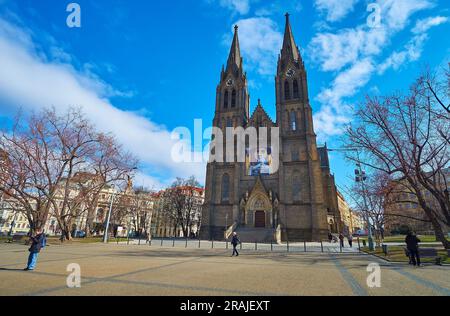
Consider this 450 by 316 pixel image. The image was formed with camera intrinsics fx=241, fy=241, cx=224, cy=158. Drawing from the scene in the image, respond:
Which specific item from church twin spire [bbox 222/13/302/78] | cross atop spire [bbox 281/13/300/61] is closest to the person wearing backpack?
church twin spire [bbox 222/13/302/78]

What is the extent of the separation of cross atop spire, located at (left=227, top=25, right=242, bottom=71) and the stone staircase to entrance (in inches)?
1306

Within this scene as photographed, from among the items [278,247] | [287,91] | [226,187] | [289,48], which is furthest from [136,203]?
[289,48]

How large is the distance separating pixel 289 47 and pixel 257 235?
36.8 m

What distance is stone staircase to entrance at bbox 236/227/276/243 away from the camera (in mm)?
32459

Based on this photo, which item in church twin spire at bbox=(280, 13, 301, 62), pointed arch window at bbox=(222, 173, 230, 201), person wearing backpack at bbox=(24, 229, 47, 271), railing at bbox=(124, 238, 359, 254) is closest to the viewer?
person wearing backpack at bbox=(24, 229, 47, 271)

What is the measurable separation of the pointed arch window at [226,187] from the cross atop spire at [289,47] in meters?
26.0

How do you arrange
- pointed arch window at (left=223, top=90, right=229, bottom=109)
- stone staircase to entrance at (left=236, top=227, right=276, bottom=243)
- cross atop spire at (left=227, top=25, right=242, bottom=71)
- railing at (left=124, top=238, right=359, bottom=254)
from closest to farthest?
railing at (left=124, top=238, right=359, bottom=254) < stone staircase to entrance at (left=236, top=227, right=276, bottom=243) < pointed arch window at (left=223, top=90, right=229, bottom=109) < cross atop spire at (left=227, top=25, right=242, bottom=71)

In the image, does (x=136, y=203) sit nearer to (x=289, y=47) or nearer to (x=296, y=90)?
(x=296, y=90)

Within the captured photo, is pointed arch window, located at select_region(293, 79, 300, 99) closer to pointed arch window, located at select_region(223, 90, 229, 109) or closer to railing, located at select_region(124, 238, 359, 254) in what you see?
pointed arch window, located at select_region(223, 90, 229, 109)

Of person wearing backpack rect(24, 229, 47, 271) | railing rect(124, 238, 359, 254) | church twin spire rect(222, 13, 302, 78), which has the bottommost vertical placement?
railing rect(124, 238, 359, 254)

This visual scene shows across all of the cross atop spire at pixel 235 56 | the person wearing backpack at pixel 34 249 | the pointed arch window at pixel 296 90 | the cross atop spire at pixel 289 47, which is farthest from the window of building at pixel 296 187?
the person wearing backpack at pixel 34 249

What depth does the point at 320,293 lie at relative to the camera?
19.5ft

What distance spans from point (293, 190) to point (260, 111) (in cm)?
1571
